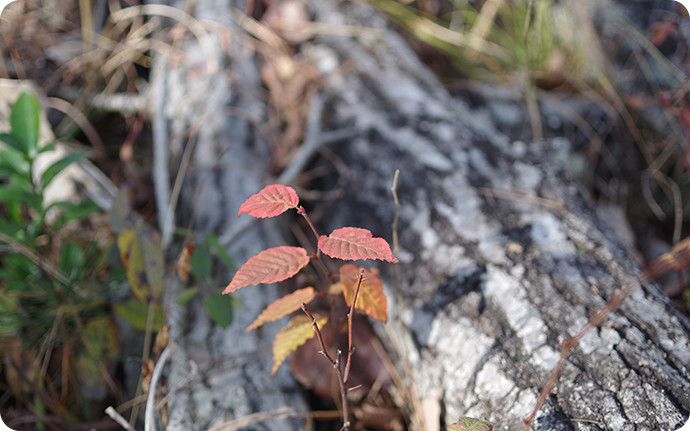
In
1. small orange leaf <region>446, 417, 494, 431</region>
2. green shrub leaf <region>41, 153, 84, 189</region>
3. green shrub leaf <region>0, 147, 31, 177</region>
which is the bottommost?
green shrub leaf <region>0, 147, 31, 177</region>

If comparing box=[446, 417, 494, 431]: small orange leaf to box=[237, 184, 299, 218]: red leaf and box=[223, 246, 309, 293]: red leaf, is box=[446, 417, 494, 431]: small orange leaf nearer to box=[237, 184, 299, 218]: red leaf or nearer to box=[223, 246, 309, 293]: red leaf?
box=[223, 246, 309, 293]: red leaf

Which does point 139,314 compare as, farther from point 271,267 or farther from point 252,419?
point 271,267

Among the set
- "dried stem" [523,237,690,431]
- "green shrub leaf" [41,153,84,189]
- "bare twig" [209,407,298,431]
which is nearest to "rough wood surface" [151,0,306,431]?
"bare twig" [209,407,298,431]

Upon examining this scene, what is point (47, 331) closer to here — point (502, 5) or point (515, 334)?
point (515, 334)

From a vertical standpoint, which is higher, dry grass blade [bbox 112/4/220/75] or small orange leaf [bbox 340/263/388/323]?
small orange leaf [bbox 340/263/388/323]

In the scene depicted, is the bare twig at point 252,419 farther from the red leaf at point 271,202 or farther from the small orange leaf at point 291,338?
the red leaf at point 271,202

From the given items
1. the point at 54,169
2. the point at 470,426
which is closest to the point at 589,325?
the point at 470,426
